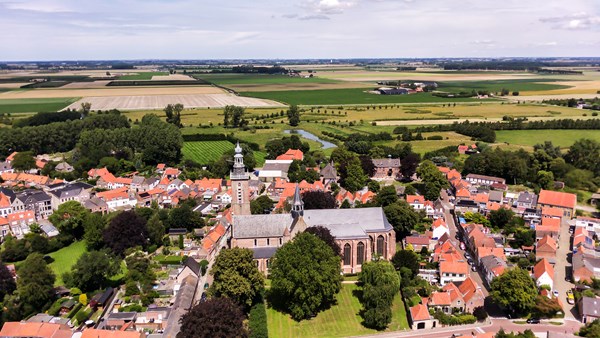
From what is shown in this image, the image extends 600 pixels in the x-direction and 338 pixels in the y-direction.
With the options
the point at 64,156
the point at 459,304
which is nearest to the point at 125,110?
the point at 64,156

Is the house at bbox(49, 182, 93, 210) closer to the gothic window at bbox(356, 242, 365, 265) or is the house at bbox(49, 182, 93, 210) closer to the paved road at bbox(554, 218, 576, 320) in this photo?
the gothic window at bbox(356, 242, 365, 265)

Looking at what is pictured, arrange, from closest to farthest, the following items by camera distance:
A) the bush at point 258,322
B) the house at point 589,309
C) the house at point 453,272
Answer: the bush at point 258,322, the house at point 589,309, the house at point 453,272

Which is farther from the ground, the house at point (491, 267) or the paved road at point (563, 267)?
the house at point (491, 267)

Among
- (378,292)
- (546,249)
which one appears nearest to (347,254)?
(378,292)

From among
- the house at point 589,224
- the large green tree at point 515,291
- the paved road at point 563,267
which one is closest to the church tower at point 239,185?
the large green tree at point 515,291

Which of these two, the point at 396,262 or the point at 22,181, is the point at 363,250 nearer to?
the point at 396,262

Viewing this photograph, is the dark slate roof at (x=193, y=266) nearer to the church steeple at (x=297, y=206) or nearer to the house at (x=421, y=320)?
the church steeple at (x=297, y=206)

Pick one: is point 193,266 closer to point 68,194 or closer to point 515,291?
point 515,291
